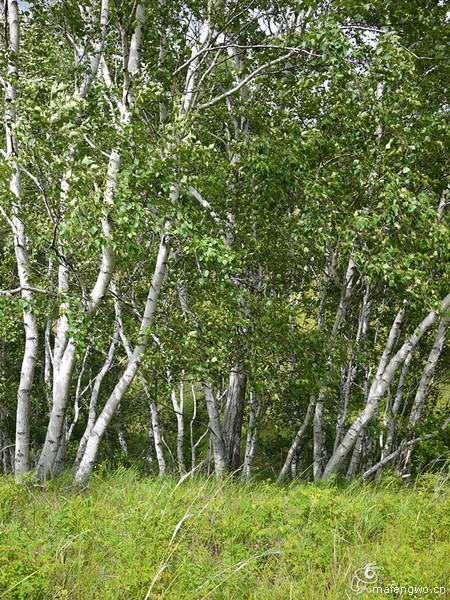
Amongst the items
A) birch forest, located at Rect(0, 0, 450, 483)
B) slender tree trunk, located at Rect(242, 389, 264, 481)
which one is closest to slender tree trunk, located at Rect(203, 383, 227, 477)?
birch forest, located at Rect(0, 0, 450, 483)

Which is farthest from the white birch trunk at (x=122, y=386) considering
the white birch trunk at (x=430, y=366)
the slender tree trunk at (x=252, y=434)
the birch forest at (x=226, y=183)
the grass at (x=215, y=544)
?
the white birch trunk at (x=430, y=366)

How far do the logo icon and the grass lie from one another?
27 mm

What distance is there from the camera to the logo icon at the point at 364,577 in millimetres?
3302

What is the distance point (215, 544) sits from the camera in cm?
392

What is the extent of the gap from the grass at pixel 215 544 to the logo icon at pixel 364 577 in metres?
0.03

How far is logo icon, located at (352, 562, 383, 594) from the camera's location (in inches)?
130

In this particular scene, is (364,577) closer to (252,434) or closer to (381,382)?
(381,382)

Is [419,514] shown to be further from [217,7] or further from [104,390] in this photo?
[104,390]

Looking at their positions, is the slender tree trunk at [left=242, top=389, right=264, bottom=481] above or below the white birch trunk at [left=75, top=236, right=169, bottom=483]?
below

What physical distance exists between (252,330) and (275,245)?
2465 millimetres

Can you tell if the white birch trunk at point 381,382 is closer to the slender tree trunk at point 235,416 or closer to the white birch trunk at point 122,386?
the slender tree trunk at point 235,416

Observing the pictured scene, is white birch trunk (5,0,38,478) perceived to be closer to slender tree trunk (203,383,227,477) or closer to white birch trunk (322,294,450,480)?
slender tree trunk (203,383,227,477)

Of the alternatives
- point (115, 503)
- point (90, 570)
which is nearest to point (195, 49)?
point (115, 503)

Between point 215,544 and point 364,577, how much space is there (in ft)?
4.47
